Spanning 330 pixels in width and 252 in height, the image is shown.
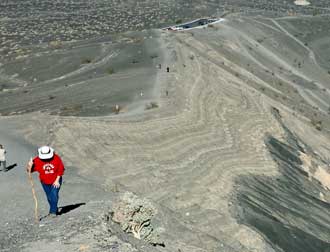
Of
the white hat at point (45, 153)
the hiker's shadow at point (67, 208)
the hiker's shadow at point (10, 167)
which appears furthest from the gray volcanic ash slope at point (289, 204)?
the white hat at point (45, 153)

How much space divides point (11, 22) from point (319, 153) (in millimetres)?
64453

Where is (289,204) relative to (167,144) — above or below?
below

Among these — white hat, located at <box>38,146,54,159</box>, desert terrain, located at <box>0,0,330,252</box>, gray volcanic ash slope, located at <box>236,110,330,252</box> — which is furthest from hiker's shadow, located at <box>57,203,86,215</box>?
gray volcanic ash slope, located at <box>236,110,330,252</box>

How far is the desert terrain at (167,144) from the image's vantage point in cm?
1533

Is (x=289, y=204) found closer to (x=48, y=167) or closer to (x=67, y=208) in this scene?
(x=67, y=208)

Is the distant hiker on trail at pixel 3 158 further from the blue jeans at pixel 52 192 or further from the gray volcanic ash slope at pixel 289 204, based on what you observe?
the gray volcanic ash slope at pixel 289 204

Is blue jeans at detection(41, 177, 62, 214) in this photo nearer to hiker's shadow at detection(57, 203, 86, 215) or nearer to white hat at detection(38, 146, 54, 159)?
white hat at detection(38, 146, 54, 159)

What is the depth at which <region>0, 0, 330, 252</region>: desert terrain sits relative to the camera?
50.3 ft

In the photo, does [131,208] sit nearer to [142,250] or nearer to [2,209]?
[142,250]

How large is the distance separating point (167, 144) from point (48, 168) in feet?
50.4

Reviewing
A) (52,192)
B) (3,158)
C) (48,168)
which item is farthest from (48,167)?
(3,158)

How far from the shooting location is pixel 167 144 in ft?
93.2

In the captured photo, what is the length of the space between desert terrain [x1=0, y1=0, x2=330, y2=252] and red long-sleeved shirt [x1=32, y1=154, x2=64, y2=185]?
114cm

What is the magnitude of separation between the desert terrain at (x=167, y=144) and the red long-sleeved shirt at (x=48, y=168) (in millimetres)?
1144
